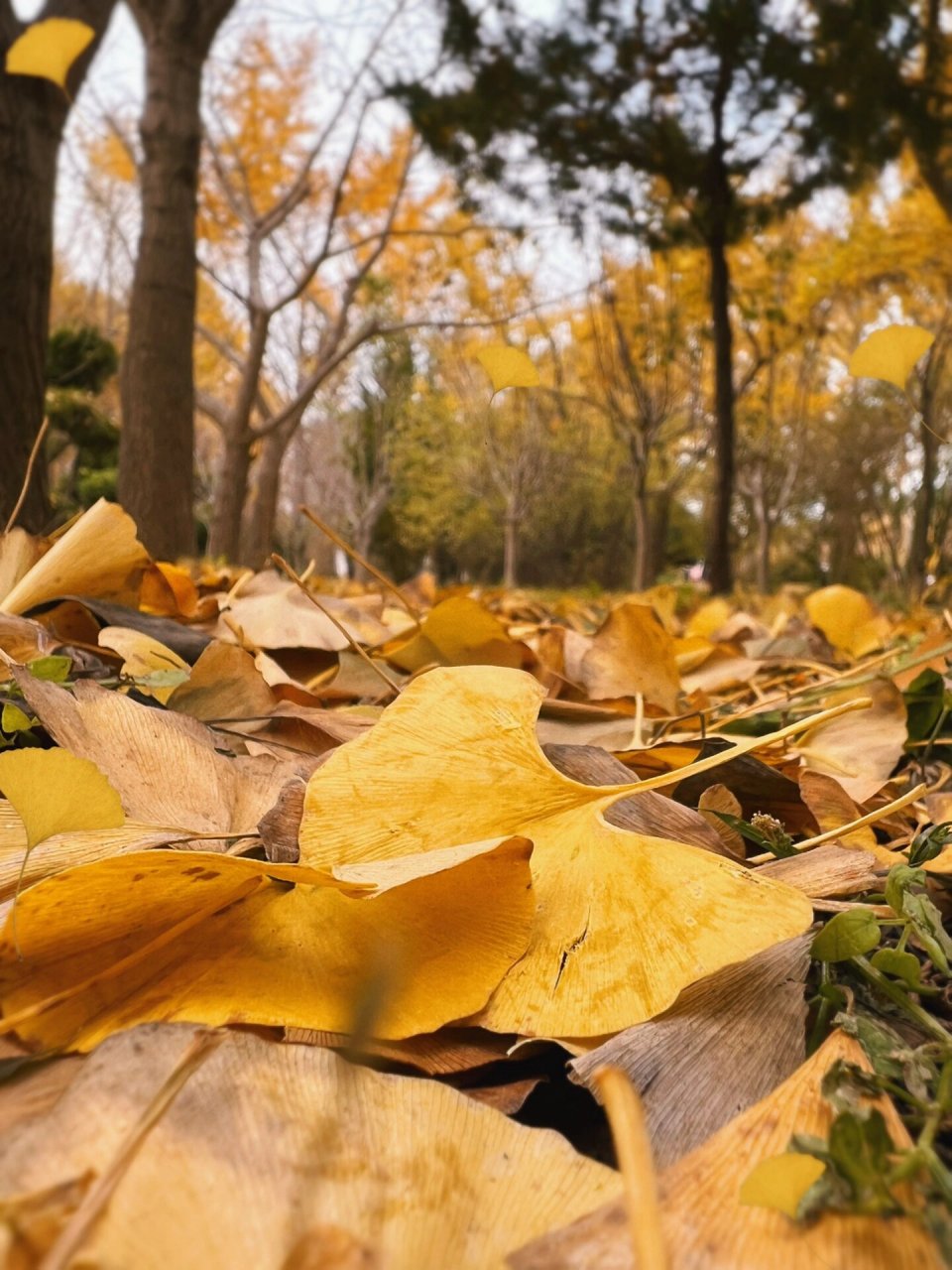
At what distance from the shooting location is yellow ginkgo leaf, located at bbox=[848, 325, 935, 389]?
1.13 ft

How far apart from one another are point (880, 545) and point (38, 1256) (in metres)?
9.00

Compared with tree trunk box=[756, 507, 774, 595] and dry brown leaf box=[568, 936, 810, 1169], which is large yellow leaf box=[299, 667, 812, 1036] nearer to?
dry brown leaf box=[568, 936, 810, 1169]

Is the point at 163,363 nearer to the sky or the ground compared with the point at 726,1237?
nearer to the sky

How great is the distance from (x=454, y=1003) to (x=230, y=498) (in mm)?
4489

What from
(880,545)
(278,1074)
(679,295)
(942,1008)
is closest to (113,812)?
(278,1074)

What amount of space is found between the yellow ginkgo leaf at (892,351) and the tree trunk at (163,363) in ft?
7.37

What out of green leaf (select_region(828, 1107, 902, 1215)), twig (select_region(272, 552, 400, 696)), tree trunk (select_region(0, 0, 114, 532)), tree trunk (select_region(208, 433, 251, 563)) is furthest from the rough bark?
green leaf (select_region(828, 1107, 902, 1215))

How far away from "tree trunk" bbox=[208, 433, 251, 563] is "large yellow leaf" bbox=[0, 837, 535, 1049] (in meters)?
4.07

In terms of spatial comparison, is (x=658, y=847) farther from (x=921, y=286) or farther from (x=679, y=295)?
(x=921, y=286)

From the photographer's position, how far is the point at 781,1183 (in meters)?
0.13

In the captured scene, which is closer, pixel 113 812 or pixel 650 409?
pixel 113 812

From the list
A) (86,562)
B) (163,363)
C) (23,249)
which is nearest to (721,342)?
(163,363)

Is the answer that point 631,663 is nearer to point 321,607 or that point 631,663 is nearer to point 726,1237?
point 321,607

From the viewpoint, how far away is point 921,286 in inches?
262
